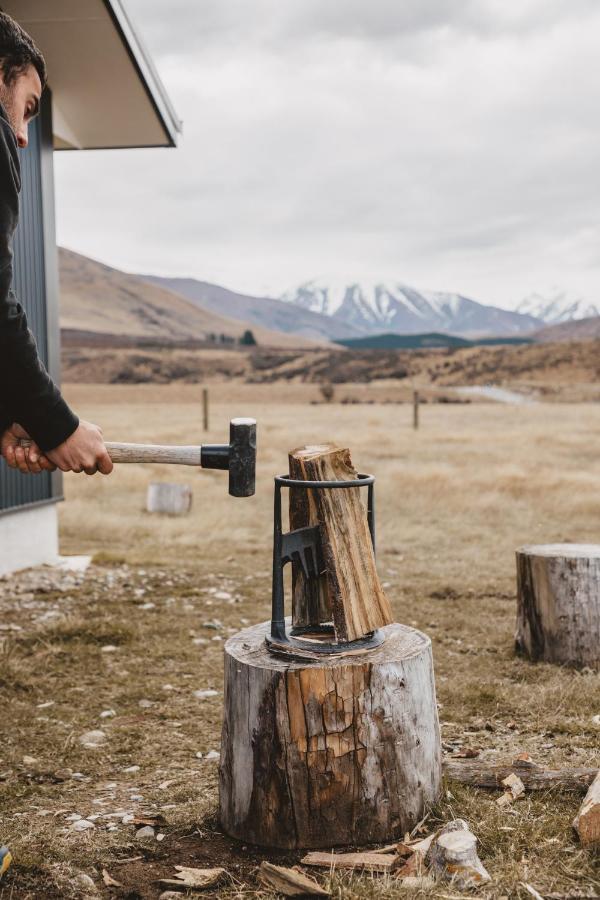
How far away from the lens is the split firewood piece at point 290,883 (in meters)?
2.79

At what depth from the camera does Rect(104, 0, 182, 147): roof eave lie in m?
7.26

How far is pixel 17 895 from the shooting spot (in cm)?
292

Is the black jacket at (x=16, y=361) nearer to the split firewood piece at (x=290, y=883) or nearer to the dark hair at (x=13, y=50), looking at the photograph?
the dark hair at (x=13, y=50)

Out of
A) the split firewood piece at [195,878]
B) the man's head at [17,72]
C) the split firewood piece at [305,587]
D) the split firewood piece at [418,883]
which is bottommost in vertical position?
the split firewood piece at [195,878]

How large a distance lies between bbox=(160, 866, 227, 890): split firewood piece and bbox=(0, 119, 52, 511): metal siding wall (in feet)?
18.9

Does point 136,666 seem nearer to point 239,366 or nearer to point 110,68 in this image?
point 110,68

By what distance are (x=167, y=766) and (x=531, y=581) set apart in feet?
9.55

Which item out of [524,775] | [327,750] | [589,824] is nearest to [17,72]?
[327,750]

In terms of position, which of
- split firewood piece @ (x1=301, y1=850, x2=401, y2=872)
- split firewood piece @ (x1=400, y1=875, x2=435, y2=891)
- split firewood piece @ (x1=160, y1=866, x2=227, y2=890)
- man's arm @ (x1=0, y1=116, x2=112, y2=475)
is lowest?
split firewood piece @ (x1=160, y1=866, x2=227, y2=890)

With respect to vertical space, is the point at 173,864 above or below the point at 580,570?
below

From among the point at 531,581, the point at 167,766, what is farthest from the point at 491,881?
the point at 531,581

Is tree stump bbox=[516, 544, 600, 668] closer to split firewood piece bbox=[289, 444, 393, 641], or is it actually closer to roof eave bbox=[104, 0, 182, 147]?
split firewood piece bbox=[289, 444, 393, 641]

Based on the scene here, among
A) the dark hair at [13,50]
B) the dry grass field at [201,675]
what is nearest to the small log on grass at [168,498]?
the dry grass field at [201,675]

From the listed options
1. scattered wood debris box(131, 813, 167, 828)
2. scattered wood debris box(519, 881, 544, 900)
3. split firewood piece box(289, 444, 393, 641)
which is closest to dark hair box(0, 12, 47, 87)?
split firewood piece box(289, 444, 393, 641)
